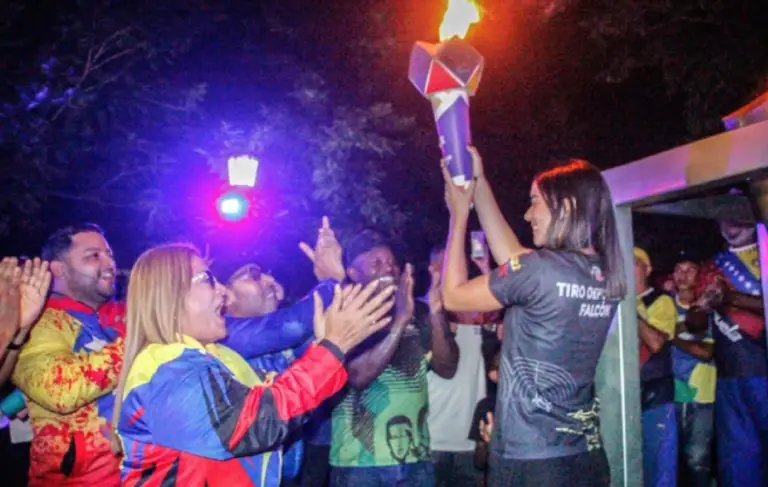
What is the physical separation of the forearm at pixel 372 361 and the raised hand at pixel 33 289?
85.8 inches

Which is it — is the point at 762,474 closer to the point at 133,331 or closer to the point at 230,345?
the point at 230,345

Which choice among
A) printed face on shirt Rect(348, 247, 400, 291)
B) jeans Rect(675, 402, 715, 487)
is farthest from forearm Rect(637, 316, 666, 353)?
printed face on shirt Rect(348, 247, 400, 291)

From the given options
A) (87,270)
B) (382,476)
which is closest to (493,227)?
(382,476)

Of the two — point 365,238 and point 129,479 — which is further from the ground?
point 365,238

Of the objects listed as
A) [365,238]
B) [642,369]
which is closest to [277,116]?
[365,238]

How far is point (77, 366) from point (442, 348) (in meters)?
3.03

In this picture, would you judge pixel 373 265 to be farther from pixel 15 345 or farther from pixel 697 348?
pixel 697 348

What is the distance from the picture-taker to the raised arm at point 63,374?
399cm

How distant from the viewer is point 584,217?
3396 millimetres

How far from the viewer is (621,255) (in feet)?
11.4

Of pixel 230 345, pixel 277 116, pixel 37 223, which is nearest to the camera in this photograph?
pixel 230 345

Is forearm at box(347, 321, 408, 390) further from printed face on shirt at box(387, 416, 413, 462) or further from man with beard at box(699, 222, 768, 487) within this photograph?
man with beard at box(699, 222, 768, 487)

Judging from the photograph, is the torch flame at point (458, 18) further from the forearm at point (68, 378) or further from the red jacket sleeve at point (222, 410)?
the forearm at point (68, 378)

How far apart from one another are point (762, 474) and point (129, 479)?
17.1ft
